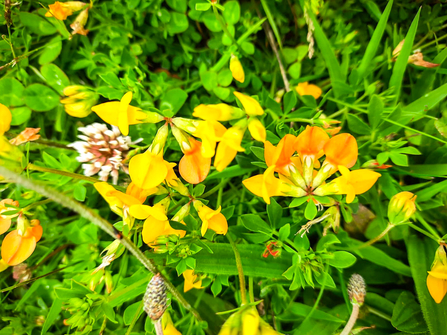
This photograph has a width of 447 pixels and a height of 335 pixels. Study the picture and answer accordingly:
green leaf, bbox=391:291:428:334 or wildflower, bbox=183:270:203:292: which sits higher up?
wildflower, bbox=183:270:203:292

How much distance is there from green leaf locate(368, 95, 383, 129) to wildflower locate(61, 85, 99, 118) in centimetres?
150

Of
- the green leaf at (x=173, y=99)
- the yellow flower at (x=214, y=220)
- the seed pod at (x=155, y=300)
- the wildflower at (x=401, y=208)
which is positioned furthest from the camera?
the green leaf at (x=173, y=99)

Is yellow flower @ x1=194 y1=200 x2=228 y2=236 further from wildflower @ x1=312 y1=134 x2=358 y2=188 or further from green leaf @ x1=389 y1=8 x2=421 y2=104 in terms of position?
green leaf @ x1=389 y1=8 x2=421 y2=104

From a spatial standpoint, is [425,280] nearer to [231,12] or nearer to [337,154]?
[337,154]

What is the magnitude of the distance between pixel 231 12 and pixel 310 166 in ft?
3.93

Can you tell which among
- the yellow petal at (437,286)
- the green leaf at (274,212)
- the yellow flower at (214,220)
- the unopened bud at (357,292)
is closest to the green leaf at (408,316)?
the yellow petal at (437,286)

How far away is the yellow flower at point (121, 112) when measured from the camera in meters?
1.41

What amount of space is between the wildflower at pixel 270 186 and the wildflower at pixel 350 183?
11 centimetres

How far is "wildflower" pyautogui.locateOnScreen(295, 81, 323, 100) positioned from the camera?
7.75 ft

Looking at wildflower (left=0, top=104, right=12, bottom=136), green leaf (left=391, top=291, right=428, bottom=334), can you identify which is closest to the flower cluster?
green leaf (left=391, top=291, right=428, bottom=334)

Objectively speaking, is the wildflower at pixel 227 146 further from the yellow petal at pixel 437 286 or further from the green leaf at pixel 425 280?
the green leaf at pixel 425 280

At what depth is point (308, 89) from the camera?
93.8 inches

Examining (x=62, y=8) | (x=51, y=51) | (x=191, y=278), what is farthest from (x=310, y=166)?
(x=51, y=51)

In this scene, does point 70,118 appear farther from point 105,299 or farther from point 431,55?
point 431,55
